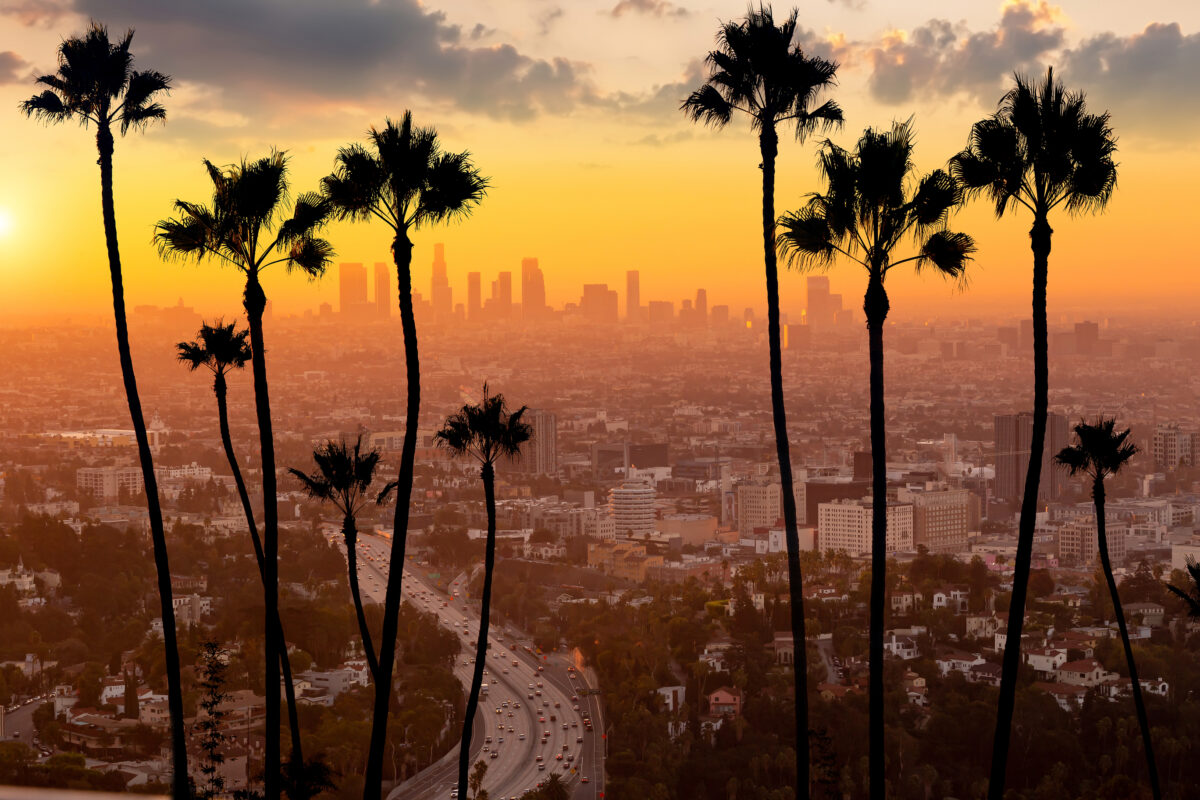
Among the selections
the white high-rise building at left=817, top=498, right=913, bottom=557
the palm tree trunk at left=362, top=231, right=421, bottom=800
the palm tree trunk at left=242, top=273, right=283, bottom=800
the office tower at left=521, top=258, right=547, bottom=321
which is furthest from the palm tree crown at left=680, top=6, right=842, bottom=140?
the white high-rise building at left=817, top=498, right=913, bottom=557

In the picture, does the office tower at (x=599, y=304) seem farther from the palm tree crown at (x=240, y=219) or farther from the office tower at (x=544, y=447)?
the palm tree crown at (x=240, y=219)

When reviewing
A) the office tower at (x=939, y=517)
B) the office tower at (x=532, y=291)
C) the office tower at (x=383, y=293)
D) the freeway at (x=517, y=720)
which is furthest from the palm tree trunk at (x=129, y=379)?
the office tower at (x=939, y=517)

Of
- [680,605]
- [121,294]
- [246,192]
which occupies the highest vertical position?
[246,192]

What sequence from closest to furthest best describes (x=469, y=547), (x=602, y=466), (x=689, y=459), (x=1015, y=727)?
(x=1015, y=727) → (x=469, y=547) → (x=602, y=466) → (x=689, y=459)

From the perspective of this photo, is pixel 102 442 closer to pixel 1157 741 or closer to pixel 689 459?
pixel 689 459

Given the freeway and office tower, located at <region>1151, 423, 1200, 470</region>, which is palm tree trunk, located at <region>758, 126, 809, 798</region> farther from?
office tower, located at <region>1151, 423, 1200, 470</region>

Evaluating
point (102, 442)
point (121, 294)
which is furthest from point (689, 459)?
point (121, 294)
